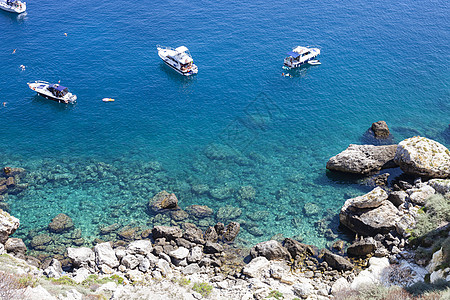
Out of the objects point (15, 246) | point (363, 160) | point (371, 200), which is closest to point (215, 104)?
point (363, 160)

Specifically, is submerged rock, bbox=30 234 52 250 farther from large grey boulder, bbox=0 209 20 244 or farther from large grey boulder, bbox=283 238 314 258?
large grey boulder, bbox=283 238 314 258

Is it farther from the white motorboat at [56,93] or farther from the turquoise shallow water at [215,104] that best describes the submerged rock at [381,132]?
the white motorboat at [56,93]

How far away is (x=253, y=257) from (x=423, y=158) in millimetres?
26079

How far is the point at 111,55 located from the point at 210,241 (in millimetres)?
56329

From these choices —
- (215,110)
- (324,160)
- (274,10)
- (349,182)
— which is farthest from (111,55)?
(349,182)

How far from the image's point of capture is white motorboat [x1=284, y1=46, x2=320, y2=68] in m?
75.8

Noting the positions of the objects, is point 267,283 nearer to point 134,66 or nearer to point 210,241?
point 210,241

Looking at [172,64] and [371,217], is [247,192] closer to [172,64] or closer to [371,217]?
[371,217]

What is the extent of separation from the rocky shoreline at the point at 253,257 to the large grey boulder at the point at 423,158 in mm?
127

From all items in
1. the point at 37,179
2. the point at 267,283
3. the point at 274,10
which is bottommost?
the point at 37,179

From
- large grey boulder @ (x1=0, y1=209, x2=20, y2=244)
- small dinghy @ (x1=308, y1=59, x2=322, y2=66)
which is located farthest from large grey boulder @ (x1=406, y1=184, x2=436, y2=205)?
large grey boulder @ (x1=0, y1=209, x2=20, y2=244)

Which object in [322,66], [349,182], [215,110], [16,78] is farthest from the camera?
[322,66]

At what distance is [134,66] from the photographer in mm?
77000

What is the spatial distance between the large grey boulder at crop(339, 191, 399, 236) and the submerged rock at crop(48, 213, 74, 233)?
32512 millimetres
